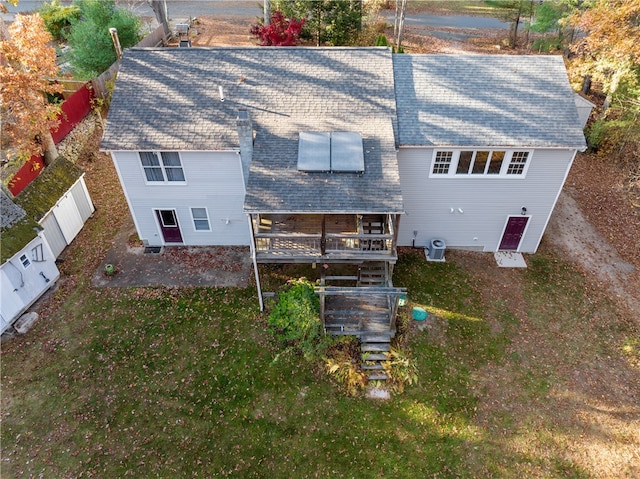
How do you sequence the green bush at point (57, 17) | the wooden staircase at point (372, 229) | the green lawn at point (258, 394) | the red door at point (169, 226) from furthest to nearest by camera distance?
the green bush at point (57, 17) → the red door at point (169, 226) → the wooden staircase at point (372, 229) → the green lawn at point (258, 394)

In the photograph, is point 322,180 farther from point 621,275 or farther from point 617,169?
point 617,169

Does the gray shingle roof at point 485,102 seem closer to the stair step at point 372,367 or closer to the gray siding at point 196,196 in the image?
the gray siding at point 196,196

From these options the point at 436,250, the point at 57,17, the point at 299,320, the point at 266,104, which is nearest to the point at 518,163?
the point at 436,250

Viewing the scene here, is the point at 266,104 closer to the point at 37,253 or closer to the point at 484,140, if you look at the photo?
the point at 484,140

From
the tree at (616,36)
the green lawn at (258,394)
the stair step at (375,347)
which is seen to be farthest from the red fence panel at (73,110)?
the tree at (616,36)

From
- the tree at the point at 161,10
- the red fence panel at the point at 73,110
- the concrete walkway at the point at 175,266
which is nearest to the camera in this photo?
the concrete walkway at the point at 175,266

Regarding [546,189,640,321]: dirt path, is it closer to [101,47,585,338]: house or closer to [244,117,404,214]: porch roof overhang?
[101,47,585,338]: house

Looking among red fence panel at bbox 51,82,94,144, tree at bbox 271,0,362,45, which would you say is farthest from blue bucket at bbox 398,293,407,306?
tree at bbox 271,0,362,45
